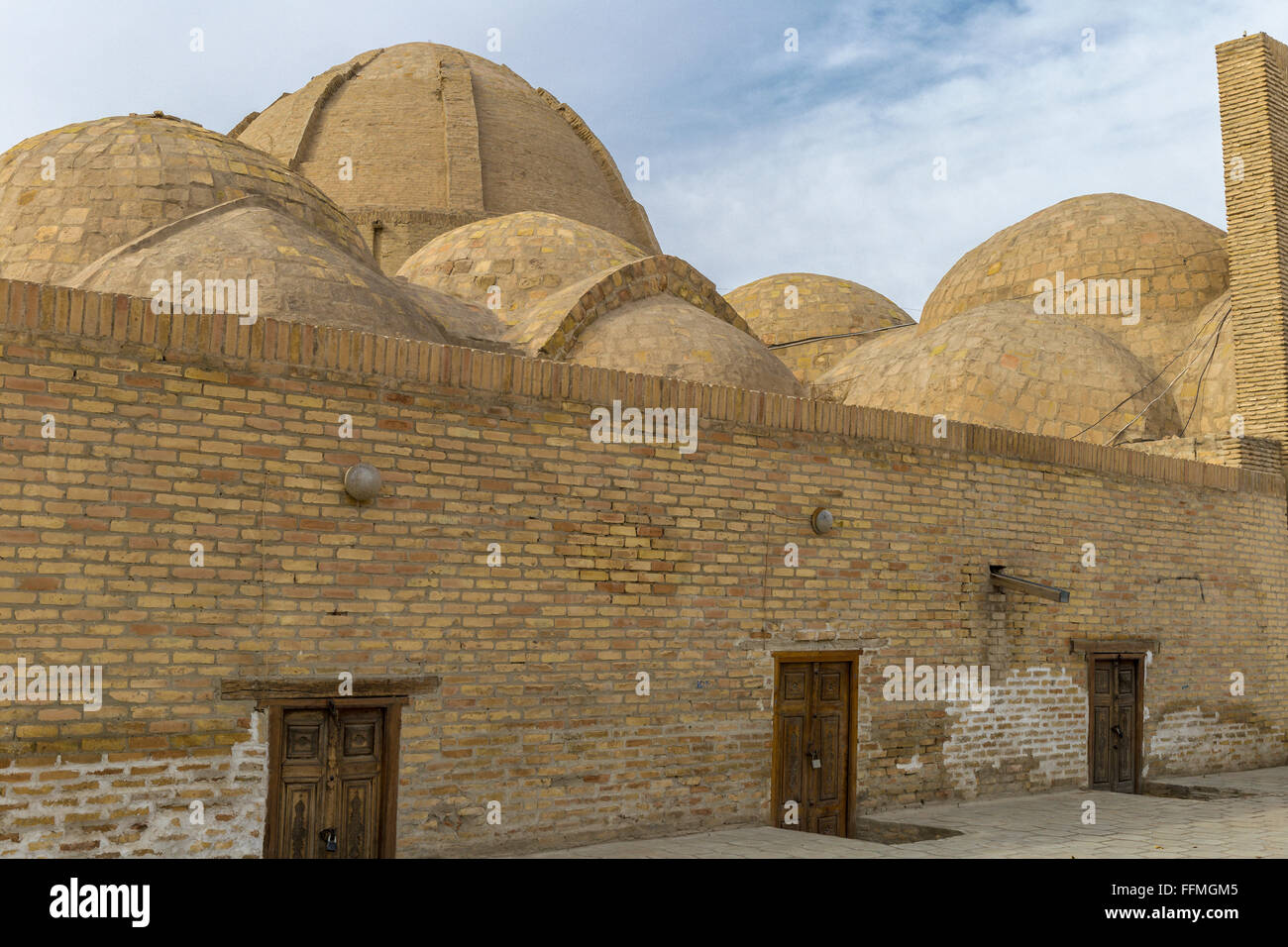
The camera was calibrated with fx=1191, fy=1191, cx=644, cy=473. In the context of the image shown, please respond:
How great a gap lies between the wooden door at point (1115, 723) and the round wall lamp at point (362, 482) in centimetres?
627

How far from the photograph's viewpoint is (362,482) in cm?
555

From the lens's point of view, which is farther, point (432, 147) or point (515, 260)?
point (432, 147)

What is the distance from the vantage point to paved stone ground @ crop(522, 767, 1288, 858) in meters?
6.32

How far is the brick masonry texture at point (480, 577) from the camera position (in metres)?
4.91

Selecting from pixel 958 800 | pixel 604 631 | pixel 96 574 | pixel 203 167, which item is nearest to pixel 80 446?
pixel 96 574

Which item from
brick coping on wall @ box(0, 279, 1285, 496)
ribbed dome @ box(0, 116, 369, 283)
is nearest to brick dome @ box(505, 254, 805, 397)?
ribbed dome @ box(0, 116, 369, 283)

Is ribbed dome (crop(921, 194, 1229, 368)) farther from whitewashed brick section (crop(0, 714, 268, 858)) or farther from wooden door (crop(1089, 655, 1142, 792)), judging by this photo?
whitewashed brick section (crop(0, 714, 268, 858))

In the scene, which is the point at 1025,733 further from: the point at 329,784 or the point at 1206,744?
the point at 329,784

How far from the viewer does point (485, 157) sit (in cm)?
2053

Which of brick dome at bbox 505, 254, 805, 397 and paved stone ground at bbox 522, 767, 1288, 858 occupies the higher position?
brick dome at bbox 505, 254, 805, 397

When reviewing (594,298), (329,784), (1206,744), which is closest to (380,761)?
(329,784)

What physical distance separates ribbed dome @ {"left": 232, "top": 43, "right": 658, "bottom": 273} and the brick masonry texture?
1318 centimetres

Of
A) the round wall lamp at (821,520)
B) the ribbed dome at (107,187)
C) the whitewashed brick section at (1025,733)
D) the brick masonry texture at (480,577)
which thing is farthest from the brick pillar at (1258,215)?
the ribbed dome at (107,187)

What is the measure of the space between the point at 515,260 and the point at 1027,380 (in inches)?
245
